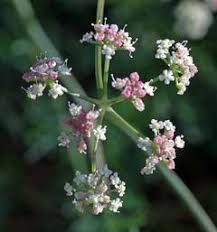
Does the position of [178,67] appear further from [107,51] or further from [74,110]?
[74,110]

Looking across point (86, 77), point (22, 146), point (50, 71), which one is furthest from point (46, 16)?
point (50, 71)

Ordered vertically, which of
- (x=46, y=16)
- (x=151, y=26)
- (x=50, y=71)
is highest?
(x=46, y=16)

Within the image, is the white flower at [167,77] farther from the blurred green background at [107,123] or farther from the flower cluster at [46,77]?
the blurred green background at [107,123]

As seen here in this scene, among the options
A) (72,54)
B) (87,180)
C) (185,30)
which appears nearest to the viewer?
(87,180)

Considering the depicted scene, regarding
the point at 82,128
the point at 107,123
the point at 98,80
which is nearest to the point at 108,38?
the point at 98,80

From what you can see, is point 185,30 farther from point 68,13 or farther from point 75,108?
point 75,108
